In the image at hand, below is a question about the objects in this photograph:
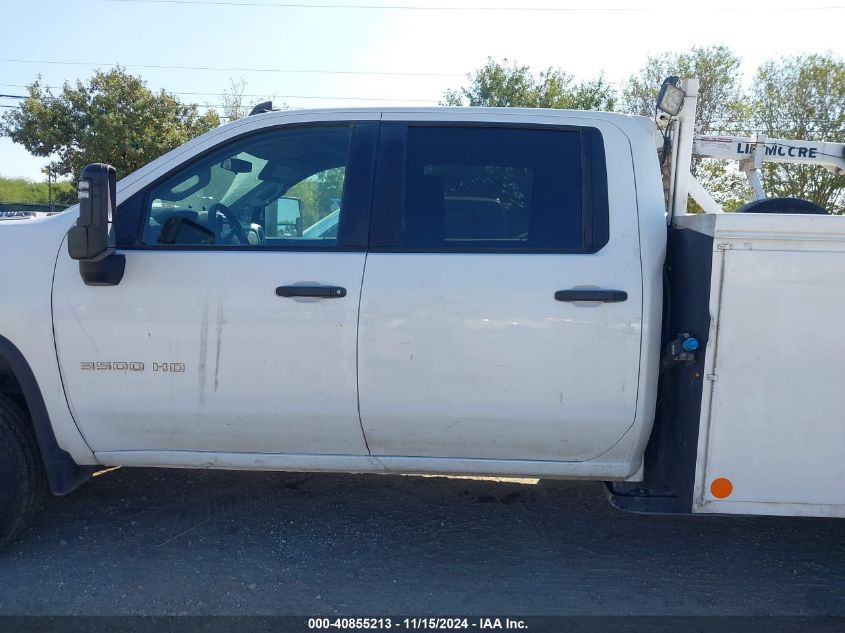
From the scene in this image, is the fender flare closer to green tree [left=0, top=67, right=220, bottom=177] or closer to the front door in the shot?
the front door

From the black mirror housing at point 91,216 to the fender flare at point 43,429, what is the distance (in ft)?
2.02

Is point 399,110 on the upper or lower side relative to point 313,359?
upper

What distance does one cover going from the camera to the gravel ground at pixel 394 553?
10.4 feet

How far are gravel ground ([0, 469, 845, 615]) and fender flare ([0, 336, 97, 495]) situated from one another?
478 millimetres

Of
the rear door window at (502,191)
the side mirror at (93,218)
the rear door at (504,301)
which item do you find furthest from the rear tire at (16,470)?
the rear door window at (502,191)

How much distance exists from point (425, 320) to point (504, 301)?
349 mm

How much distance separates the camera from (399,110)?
10.9 feet

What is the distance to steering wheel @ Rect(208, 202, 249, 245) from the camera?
10.7ft

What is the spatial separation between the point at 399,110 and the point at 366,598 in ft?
7.47

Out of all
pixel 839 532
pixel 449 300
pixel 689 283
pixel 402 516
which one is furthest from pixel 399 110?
pixel 839 532

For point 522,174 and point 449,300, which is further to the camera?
point 522,174

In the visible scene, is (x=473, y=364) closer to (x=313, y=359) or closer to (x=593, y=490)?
(x=313, y=359)

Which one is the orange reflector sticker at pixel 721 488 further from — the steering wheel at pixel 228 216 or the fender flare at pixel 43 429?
the fender flare at pixel 43 429

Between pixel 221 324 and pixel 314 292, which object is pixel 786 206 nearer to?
pixel 314 292
